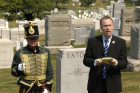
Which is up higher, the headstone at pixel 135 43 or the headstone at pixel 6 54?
the headstone at pixel 135 43

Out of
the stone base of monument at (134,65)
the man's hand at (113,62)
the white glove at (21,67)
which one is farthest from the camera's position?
the stone base of monument at (134,65)

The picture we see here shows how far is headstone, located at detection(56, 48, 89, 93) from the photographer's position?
26.9ft

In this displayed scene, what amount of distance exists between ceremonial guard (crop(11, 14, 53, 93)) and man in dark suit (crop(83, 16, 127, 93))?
2.25ft

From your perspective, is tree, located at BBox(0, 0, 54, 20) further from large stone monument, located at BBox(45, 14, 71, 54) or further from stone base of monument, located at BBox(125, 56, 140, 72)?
stone base of monument, located at BBox(125, 56, 140, 72)

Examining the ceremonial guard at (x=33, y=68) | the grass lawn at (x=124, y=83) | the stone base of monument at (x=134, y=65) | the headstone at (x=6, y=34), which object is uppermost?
the ceremonial guard at (x=33, y=68)

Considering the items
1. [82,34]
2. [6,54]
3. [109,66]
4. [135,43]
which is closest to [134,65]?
[135,43]

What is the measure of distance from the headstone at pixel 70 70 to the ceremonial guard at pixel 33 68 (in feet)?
8.64

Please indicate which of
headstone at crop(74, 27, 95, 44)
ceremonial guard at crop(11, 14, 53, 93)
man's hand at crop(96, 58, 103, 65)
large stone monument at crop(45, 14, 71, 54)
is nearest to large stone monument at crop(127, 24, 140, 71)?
large stone monument at crop(45, 14, 71, 54)

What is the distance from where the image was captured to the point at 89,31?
19781 mm

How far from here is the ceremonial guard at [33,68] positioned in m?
5.43

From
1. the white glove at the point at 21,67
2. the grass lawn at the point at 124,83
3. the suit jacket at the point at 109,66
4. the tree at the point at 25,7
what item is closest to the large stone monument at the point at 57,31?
the grass lawn at the point at 124,83

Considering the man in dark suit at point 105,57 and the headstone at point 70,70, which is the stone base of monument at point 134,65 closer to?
the headstone at point 70,70

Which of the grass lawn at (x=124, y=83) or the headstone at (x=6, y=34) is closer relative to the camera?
the grass lawn at (x=124, y=83)

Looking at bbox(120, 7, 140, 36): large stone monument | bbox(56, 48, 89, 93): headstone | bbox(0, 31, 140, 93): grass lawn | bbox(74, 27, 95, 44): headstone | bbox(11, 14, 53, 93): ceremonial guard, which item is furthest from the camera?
bbox(74, 27, 95, 44): headstone
